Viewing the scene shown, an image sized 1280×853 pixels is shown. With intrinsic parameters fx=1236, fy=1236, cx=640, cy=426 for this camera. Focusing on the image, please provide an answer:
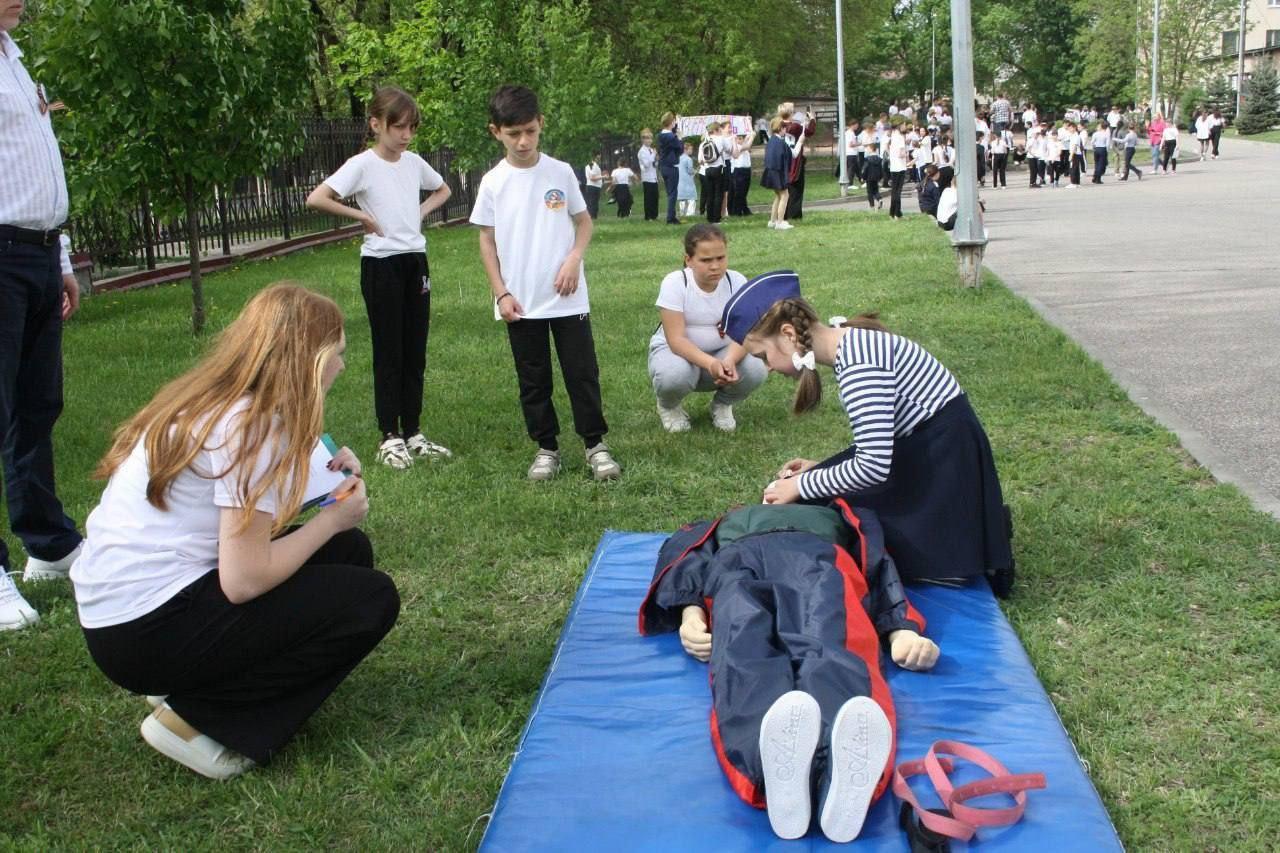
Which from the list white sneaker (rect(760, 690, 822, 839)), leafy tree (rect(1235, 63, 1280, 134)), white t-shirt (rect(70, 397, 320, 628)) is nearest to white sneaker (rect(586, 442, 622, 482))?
white t-shirt (rect(70, 397, 320, 628))

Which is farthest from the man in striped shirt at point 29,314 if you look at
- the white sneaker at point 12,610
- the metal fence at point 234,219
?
the metal fence at point 234,219

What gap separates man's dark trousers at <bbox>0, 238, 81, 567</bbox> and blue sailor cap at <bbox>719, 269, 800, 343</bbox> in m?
2.61

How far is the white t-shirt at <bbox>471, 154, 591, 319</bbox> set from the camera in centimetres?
587

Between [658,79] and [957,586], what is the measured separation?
40105 mm

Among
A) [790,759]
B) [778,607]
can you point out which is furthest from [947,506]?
[790,759]

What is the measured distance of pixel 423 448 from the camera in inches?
259

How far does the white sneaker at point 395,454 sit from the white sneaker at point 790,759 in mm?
3785

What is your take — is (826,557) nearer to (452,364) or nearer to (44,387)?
(44,387)

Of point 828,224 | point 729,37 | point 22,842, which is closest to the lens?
point 22,842

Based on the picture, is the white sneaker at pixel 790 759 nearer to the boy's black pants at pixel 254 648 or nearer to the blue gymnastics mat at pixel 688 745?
the blue gymnastics mat at pixel 688 745

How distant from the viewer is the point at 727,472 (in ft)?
20.0

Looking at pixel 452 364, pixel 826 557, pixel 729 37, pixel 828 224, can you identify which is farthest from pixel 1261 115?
pixel 826 557

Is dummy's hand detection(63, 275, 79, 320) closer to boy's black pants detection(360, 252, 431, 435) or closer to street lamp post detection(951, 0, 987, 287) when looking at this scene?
boy's black pants detection(360, 252, 431, 435)

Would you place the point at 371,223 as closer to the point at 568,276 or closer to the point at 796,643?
the point at 568,276
